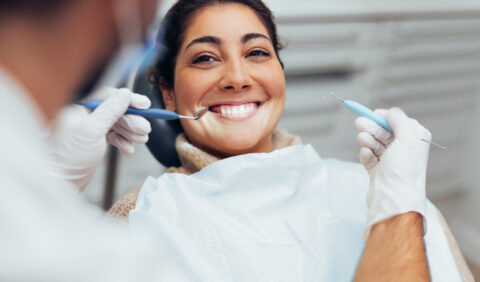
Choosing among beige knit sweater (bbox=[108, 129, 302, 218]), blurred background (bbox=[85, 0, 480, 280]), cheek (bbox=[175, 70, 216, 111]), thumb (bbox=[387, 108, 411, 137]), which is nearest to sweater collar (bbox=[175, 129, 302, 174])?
beige knit sweater (bbox=[108, 129, 302, 218])

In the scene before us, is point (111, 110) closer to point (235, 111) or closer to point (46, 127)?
point (235, 111)

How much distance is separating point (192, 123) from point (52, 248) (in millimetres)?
734

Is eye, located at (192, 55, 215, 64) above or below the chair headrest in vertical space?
above

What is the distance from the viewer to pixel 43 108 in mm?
476

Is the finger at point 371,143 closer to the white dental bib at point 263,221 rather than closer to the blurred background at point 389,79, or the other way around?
the white dental bib at point 263,221

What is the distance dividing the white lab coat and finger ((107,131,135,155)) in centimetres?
65

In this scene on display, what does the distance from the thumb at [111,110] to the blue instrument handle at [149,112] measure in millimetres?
28

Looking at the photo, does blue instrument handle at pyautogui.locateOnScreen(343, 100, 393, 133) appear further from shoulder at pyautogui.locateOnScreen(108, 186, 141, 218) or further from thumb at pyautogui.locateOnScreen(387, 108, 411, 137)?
shoulder at pyautogui.locateOnScreen(108, 186, 141, 218)

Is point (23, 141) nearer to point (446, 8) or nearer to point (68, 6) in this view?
point (68, 6)

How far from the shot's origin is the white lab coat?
421mm

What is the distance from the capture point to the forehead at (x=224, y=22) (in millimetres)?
1125

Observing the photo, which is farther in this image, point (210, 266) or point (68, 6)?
point (210, 266)

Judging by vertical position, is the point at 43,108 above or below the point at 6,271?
above

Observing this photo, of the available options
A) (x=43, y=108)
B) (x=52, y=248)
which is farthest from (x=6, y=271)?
(x=43, y=108)
